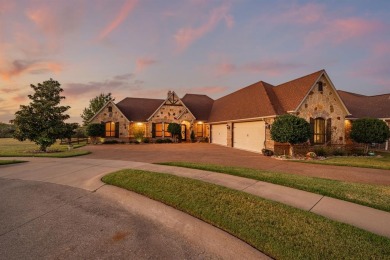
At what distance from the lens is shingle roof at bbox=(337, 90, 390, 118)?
74.1ft

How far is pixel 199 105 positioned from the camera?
36.7 meters

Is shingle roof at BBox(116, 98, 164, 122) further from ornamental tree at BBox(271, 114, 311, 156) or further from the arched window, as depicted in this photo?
the arched window

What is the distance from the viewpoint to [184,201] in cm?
630

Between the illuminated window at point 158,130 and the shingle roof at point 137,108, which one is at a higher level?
the shingle roof at point 137,108

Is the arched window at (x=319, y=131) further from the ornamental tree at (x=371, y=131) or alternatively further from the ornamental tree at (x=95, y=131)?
the ornamental tree at (x=95, y=131)


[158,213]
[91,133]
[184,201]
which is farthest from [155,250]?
[91,133]

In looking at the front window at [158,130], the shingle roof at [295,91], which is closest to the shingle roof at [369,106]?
the shingle roof at [295,91]

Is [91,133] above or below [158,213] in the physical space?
above

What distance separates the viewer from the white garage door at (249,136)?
1938 centimetres

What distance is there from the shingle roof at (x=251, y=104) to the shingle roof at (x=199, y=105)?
529cm

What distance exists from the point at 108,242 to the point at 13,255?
5.47 feet

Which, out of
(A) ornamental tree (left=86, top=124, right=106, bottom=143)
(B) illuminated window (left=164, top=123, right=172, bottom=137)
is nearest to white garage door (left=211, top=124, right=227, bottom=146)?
(B) illuminated window (left=164, top=123, right=172, bottom=137)

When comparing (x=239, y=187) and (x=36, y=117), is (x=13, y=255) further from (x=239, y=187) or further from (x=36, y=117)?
(x=36, y=117)

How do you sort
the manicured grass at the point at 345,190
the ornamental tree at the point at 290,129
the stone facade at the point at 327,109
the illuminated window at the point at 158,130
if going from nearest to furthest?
1. the manicured grass at the point at 345,190
2. the ornamental tree at the point at 290,129
3. the stone facade at the point at 327,109
4. the illuminated window at the point at 158,130
